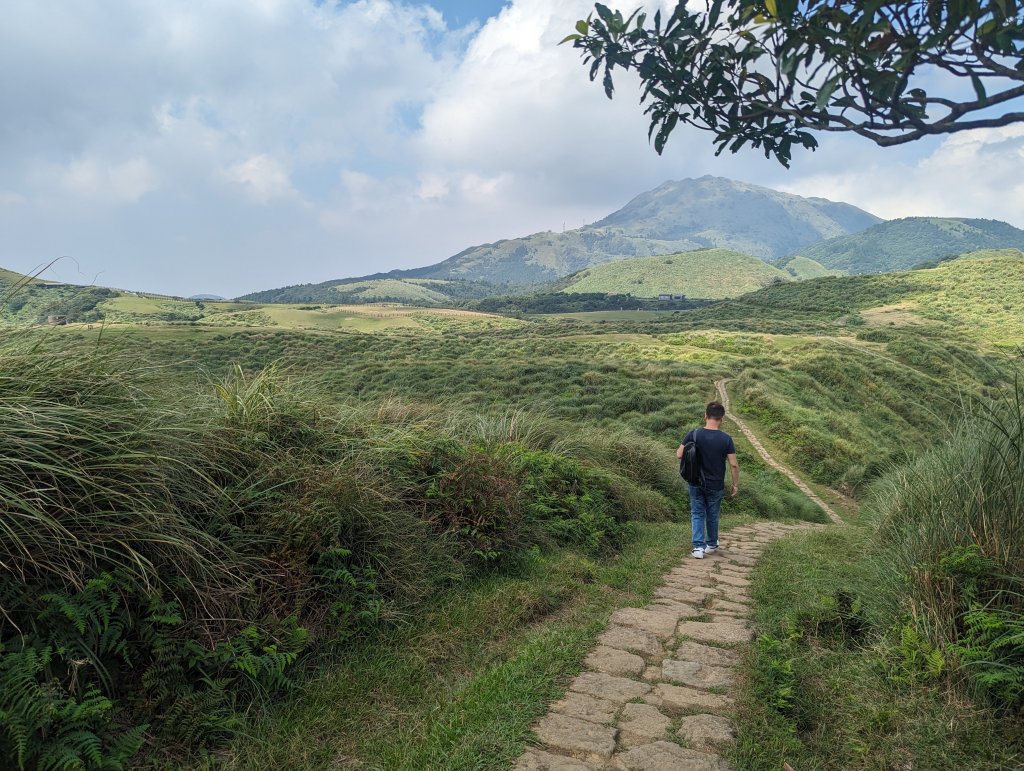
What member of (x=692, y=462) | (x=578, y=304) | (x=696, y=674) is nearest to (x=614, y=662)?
(x=696, y=674)

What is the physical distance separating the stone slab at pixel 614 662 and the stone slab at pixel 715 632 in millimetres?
621

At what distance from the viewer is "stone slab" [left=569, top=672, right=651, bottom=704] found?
3.20 m

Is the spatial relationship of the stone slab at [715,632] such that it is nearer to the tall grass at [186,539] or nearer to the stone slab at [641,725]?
the stone slab at [641,725]

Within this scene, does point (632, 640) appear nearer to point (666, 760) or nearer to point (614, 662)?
point (614, 662)

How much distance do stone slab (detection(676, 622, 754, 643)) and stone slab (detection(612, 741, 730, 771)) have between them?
4.69 feet

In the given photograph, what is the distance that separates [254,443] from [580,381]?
2044cm

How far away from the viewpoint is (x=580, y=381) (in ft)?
78.9

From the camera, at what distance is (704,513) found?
21.6 feet

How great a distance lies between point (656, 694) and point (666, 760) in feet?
2.10

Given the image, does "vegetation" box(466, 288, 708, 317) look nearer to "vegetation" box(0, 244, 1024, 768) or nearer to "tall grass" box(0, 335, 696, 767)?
"vegetation" box(0, 244, 1024, 768)

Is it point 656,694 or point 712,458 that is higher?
point 712,458

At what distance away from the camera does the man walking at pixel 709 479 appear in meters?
6.41

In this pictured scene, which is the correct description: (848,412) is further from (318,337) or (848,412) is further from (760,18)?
(318,337)

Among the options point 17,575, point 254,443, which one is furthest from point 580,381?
point 17,575
